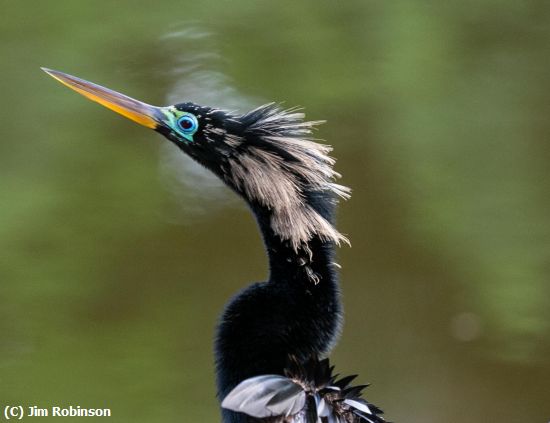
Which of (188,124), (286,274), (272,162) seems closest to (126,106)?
(188,124)

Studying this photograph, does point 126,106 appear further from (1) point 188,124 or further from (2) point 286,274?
(2) point 286,274

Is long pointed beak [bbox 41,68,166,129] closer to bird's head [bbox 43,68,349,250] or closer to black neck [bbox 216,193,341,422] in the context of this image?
bird's head [bbox 43,68,349,250]

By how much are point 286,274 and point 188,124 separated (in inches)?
21.3

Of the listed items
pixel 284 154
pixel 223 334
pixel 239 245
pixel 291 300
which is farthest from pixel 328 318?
pixel 239 245

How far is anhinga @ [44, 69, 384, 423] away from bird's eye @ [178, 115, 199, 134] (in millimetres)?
50

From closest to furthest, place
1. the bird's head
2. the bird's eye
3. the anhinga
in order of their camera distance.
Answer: the anhinga → the bird's head → the bird's eye

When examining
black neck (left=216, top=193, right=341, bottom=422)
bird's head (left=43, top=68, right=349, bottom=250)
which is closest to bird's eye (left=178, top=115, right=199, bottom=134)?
bird's head (left=43, top=68, right=349, bottom=250)

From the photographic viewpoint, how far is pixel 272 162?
2.70m

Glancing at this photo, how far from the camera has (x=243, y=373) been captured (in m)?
2.61

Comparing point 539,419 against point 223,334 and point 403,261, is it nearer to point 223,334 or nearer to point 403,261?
point 403,261

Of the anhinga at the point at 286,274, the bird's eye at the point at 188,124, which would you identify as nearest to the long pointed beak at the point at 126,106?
the bird's eye at the point at 188,124

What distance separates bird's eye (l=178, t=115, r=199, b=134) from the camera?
2.87 metres

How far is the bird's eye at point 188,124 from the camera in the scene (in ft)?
9.41

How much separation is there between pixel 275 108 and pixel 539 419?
114 inches
